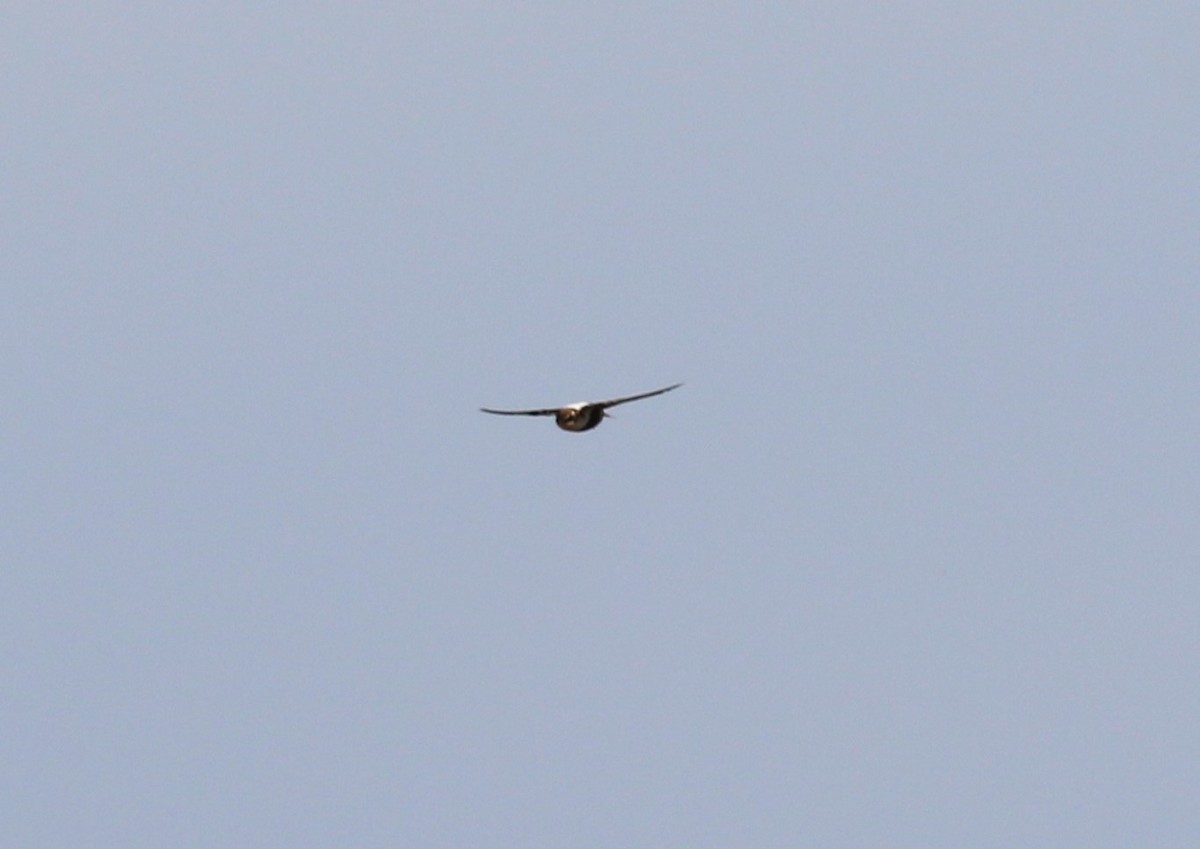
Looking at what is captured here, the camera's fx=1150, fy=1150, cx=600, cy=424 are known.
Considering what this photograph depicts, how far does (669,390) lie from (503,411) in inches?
389

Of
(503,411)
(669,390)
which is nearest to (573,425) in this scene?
(503,411)

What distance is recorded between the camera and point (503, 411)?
58.3 metres

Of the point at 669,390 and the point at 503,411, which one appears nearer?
the point at 669,390

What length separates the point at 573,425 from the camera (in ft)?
192

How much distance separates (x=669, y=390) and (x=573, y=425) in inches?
297

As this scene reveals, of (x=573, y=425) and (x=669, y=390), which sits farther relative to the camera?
(x=573, y=425)

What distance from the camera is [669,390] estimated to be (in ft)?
173

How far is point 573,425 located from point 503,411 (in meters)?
3.62

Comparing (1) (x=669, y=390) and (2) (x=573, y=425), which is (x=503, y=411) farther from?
(1) (x=669, y=390)
